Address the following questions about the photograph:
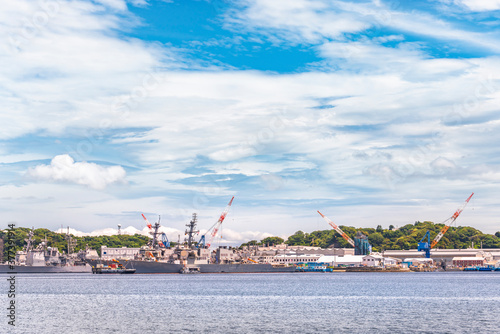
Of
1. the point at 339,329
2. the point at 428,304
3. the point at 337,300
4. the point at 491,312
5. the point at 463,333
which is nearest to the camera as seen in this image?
the point at 463,333

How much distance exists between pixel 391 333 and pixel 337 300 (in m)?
38.2

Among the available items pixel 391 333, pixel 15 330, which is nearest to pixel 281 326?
pixel 391 333

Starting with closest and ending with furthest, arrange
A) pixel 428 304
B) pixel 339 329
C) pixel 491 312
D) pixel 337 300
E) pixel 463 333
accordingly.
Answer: pixel 463 333
pixel 339 329
pixel 491 312
pixel 428 304
pixel 337 300

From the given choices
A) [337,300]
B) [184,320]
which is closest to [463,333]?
[184,320]

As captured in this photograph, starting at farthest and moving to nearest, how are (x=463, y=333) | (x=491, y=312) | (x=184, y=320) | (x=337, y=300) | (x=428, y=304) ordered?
(x=337, y=300) < (x=428, y=304) < (x=491, y=312) < (x=184, y=320) < (x=463, y=333)

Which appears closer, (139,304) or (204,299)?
(139,304)

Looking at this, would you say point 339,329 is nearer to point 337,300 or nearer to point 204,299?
point 337,300

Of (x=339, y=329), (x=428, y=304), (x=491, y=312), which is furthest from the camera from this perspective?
(x=428, y=304)

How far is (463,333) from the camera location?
5666 centimetres

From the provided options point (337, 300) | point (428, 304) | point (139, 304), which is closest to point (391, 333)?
point (428, 304)

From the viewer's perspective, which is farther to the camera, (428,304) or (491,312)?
(428,304)

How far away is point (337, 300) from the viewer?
313 ft

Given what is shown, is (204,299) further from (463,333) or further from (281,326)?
(463,333)

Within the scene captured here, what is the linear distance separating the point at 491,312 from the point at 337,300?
26147mm
